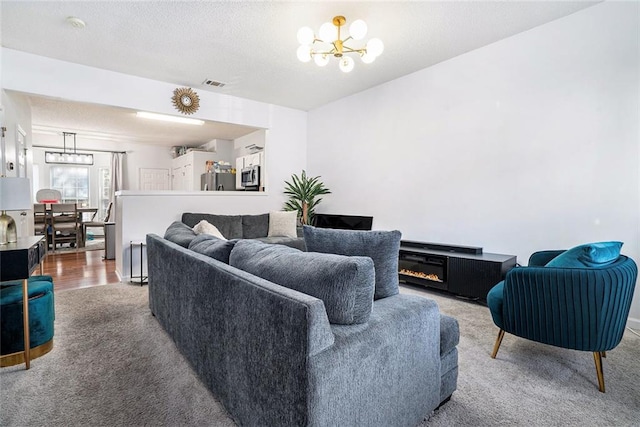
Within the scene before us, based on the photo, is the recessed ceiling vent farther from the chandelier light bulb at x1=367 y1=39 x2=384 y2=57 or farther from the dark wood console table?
the dark wood console table

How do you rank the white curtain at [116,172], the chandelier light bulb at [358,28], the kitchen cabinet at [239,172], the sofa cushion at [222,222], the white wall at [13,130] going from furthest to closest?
Result: the white curtain at [116,172] < the kitchen cabinet at [239,172] < the sofa cushion at [222,222] < the white wall at [13,130] < the chandelier light bulb at [358,28]

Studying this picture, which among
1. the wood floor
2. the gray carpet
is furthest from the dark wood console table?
the wood floor

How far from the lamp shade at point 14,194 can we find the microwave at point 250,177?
3.95 metres

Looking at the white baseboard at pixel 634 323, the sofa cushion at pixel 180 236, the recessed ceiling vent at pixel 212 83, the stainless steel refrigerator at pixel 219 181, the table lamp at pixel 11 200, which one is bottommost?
the white baseboard at pixel 634 323

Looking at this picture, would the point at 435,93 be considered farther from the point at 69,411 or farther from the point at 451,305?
the point at 69,411

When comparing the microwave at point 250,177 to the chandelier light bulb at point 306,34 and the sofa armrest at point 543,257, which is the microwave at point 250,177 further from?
the sofa armrest at point 543,257

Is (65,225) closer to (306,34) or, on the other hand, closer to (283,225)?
(283,225)

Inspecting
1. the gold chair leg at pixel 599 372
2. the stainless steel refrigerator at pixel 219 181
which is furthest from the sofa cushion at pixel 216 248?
the stainless steel refrigerator at pixel 219 181

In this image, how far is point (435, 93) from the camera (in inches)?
159

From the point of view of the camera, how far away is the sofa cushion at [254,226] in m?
4.96

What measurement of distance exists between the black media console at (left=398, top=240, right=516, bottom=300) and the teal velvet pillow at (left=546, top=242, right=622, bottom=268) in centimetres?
108

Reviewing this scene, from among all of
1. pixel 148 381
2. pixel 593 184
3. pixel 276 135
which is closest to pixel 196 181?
pixel 276 135

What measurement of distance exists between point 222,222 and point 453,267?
10.5ft

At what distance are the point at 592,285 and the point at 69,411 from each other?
2.83 metres
